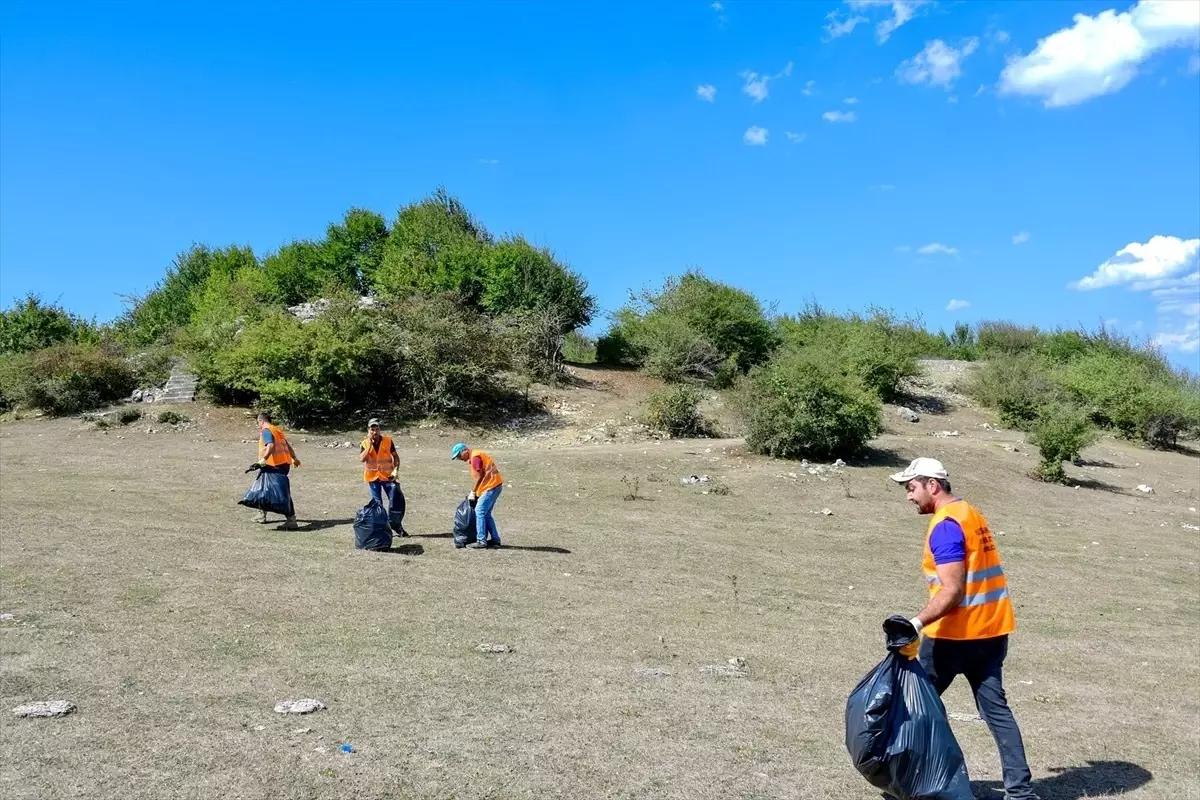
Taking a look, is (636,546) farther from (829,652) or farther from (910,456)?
(910,456)

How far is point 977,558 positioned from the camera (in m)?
4.61

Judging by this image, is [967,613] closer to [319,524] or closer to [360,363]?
[319,524]

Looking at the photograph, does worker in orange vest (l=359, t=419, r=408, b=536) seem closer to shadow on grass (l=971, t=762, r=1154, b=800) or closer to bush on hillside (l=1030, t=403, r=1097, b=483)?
shadow on grass (l=971, t=762, r=1154, b=800)

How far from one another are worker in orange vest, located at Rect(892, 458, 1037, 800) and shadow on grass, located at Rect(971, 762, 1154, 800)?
50 cm

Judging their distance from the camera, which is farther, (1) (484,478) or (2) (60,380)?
(2) (60,380)

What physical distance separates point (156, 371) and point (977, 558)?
29.1 metres

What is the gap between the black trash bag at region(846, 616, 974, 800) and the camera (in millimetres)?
4215

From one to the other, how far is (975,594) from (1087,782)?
166cm

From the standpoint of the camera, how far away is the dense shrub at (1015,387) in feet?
107

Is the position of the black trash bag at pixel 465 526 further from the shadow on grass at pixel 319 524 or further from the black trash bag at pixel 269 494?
the black trash bag at pixel 269 494

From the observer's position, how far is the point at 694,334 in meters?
35.4

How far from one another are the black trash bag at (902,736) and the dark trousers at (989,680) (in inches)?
16.6

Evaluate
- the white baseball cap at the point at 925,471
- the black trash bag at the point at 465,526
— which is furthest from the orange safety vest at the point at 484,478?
the white baseball cap at the point at 925,471

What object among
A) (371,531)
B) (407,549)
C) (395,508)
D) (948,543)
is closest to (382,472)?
(395,508)
